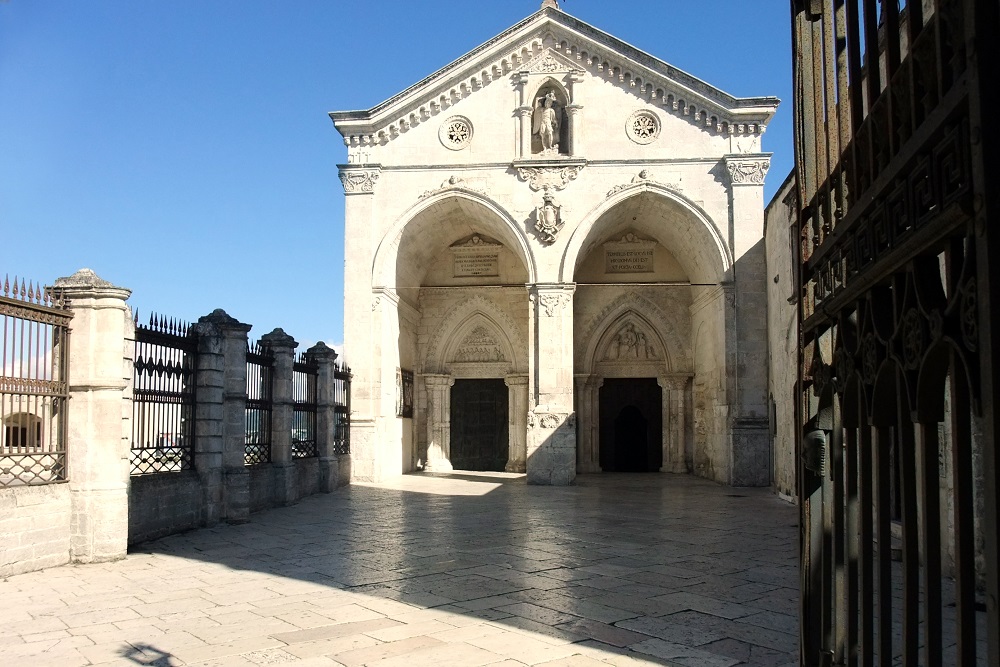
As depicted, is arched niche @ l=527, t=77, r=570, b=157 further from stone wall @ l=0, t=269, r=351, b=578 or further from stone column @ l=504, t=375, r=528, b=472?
stone wall @ l=0, t=269, r=351, b=578

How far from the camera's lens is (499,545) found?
9938 mm

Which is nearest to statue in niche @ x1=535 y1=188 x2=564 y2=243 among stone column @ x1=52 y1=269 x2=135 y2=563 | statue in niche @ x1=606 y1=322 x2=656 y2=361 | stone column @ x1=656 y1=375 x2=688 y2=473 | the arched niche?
the arched niche

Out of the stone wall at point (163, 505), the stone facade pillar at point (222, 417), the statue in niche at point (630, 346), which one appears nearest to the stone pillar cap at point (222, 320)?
the stone facade pillar at point (222, 417)

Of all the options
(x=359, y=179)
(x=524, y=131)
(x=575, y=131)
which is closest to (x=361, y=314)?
(x=359, y=179)

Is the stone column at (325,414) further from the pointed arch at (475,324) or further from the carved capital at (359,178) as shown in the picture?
the pointed arch at (475,324)

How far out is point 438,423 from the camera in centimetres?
2388

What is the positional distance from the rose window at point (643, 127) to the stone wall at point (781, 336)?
3384mm

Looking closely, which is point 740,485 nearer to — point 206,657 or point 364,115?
point 364,115

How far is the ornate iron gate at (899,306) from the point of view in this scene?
1633mm

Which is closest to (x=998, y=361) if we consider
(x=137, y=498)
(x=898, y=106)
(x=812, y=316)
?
(x=898, y=106)

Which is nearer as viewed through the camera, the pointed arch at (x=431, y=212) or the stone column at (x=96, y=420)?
the stone column at (x=96, y=420)

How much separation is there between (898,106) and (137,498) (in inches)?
387

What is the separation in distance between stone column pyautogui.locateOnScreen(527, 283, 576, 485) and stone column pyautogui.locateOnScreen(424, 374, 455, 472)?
4873 millimetres

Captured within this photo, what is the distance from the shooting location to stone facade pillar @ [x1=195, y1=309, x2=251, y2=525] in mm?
11719
